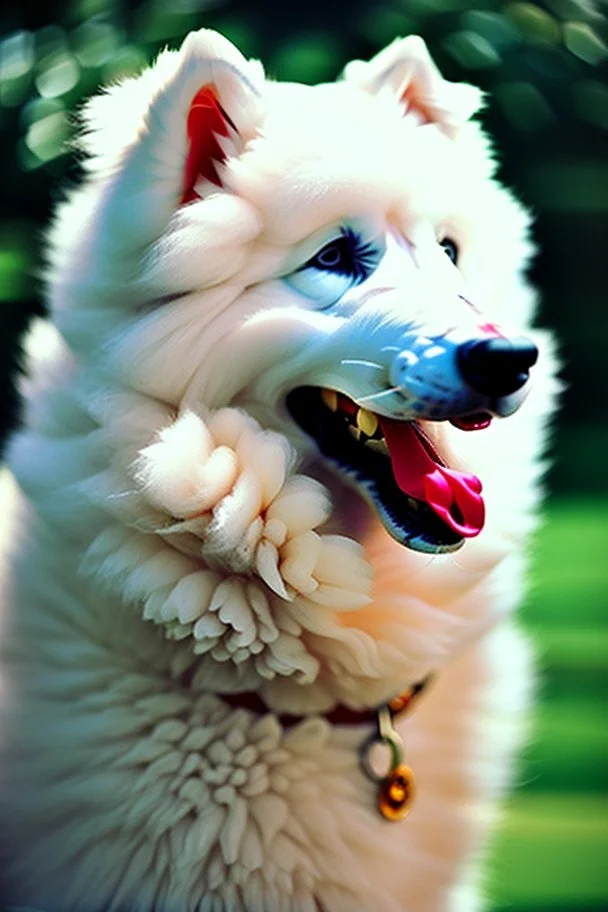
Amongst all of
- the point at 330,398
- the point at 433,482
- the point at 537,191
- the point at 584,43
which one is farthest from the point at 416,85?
the point at 584,43

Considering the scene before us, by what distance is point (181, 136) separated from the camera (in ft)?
5.24

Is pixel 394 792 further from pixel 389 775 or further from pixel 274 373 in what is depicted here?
pixel 274 373

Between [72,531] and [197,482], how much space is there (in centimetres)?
28

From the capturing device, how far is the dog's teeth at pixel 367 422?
1603 mm

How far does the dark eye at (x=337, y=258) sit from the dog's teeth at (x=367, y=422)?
18 cm

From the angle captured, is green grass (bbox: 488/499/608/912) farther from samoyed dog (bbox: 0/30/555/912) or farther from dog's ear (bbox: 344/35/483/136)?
dog's ear (bbox: 344/35/483/136)

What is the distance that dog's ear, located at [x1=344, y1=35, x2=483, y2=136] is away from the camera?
1.78m

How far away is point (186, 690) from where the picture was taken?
173cm

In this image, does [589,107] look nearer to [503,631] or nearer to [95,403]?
[503,631]

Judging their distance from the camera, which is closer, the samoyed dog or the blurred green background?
the samoyed dog

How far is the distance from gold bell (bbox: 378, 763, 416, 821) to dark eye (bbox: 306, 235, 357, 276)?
0.68m

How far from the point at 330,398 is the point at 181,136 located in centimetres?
37

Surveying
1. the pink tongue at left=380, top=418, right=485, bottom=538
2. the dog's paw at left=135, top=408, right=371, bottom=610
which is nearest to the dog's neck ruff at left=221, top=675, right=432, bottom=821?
the dog's paw at left=135, top=408, right=371, bottom=610

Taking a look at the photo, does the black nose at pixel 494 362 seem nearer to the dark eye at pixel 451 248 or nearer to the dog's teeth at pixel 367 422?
the dog's teeth at pixel 367 422
